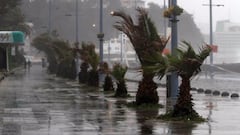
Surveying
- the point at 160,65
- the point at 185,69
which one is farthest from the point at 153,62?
the point at 185,69

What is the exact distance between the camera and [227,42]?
189875 millimetres

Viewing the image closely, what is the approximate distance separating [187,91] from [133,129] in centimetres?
325

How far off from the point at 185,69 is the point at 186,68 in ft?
0.16

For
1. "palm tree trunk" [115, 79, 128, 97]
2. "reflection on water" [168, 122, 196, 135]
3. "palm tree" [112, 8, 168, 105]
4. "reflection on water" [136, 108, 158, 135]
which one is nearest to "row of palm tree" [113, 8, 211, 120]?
"palm tree" [112, 8, 168, 105]

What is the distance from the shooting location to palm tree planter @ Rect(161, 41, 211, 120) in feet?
57.9

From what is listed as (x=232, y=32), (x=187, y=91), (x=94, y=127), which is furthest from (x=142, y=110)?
(x=232, y=32)

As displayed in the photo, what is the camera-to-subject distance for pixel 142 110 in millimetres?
21109

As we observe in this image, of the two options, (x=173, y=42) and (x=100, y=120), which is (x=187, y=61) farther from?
(x=173, y=42)

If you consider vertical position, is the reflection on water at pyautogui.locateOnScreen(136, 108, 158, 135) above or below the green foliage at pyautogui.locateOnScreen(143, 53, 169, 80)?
below

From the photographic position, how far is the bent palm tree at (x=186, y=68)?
17656 millimetres

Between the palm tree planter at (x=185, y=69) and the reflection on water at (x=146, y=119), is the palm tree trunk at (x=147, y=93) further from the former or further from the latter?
the palm tree planter at (x=185, y=69)

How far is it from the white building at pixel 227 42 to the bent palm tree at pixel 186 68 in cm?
16666

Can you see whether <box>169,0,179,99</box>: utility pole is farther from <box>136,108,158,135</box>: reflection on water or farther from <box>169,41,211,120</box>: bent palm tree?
<box>169,41,211,120</box>: bent palm tree

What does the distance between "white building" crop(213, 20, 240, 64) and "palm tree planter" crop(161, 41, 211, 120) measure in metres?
167
